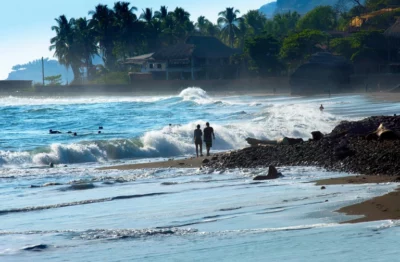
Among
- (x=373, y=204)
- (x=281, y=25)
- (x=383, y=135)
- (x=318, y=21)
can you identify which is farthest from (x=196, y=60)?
(x=373, y=204)

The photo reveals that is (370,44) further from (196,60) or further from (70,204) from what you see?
(70,204)

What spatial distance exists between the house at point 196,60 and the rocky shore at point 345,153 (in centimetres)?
6151

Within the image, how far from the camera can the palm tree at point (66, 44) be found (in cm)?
11119

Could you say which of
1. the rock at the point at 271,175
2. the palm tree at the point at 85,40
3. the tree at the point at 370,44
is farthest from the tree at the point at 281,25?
the rock at the point at 271,175

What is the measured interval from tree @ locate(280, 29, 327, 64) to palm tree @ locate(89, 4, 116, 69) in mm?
36649

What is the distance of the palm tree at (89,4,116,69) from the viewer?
103812 mm

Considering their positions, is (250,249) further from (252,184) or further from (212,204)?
(252,184)

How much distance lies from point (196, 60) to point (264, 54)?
902cm

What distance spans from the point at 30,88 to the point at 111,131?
70508 mm

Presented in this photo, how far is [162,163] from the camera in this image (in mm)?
20578

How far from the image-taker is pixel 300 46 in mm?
72562

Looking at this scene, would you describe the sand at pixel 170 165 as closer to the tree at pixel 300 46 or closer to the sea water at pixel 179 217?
the sea water at pixel 179 217

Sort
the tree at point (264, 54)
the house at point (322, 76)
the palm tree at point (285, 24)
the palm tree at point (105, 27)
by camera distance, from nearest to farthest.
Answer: the house at point (322, 76) < the tree at point (264, 54) < the palm tree at point (105, 27) < the palm tree at point (285, 24)

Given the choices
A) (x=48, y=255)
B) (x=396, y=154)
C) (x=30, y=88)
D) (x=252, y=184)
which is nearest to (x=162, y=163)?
(x=252, y=184)
